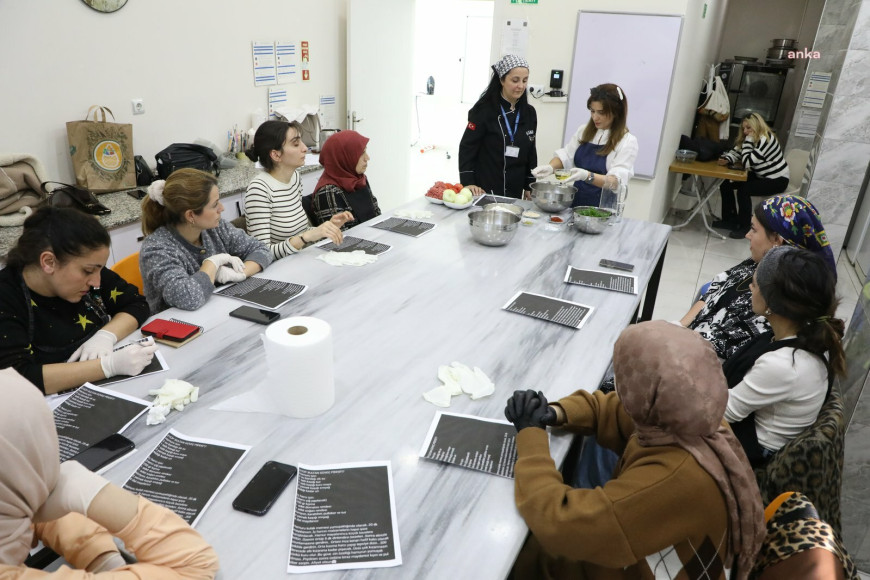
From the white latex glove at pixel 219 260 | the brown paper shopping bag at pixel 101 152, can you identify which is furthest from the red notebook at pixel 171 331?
the brown paper shopping bag at pixel 101 152

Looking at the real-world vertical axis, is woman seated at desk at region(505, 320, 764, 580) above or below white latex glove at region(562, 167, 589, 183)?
below

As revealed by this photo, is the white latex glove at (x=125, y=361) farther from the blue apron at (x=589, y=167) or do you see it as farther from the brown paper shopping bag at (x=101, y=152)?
the blue apron at (x=589, y=167)

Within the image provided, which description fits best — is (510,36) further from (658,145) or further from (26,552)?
(26,552)

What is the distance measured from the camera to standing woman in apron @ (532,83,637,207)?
3322mm

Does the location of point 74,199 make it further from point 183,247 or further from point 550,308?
point 550,308

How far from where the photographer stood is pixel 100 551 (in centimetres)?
99

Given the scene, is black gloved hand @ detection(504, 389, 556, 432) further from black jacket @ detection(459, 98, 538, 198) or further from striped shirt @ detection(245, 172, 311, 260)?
A: black jacket @ detection(459, 98, 538, 198)

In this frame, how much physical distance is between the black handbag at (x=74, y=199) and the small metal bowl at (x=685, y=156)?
5162 millimetres

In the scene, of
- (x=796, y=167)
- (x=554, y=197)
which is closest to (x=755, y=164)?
(x=796, y=167)

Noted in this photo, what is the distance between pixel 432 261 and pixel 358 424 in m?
1.18

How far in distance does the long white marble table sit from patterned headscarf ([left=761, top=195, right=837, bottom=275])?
1.78 ft

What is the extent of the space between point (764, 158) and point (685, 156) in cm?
71

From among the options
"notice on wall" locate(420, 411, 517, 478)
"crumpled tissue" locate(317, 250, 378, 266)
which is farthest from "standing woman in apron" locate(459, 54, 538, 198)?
"notice on wall" locate(420, 411, 517, 478)

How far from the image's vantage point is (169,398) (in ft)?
4.70
